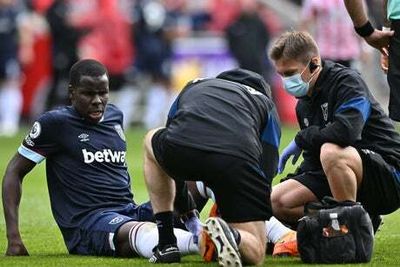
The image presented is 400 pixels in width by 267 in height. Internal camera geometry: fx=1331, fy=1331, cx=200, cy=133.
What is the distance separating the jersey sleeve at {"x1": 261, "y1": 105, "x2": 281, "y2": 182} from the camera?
7.55 meters

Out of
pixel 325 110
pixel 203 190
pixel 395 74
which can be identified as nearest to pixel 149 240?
pixel 203 190

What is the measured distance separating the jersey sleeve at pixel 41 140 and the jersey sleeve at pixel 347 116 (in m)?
1.60

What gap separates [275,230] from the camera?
8.37m

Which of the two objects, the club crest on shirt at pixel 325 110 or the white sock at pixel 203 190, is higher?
the club crest on shirt at pixel 325 110

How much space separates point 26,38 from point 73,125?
15.1 m

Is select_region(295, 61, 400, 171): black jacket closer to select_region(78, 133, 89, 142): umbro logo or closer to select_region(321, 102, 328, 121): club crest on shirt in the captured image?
select_region(321, 102, 328, 121): club crest on shirt

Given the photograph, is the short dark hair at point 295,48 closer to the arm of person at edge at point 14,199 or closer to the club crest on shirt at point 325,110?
the club crest on shirt at point 325,110

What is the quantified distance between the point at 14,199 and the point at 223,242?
5.45 feet

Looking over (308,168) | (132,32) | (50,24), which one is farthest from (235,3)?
(308,168)

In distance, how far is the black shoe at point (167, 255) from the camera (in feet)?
24.8

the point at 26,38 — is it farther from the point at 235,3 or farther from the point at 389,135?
the point at 389,135

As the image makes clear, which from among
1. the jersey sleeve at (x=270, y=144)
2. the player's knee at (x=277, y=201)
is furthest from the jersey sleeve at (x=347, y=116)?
the player's knee at (x=277, y=201)

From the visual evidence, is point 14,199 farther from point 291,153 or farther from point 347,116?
point 347,116

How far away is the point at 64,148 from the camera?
8344 millimetres
